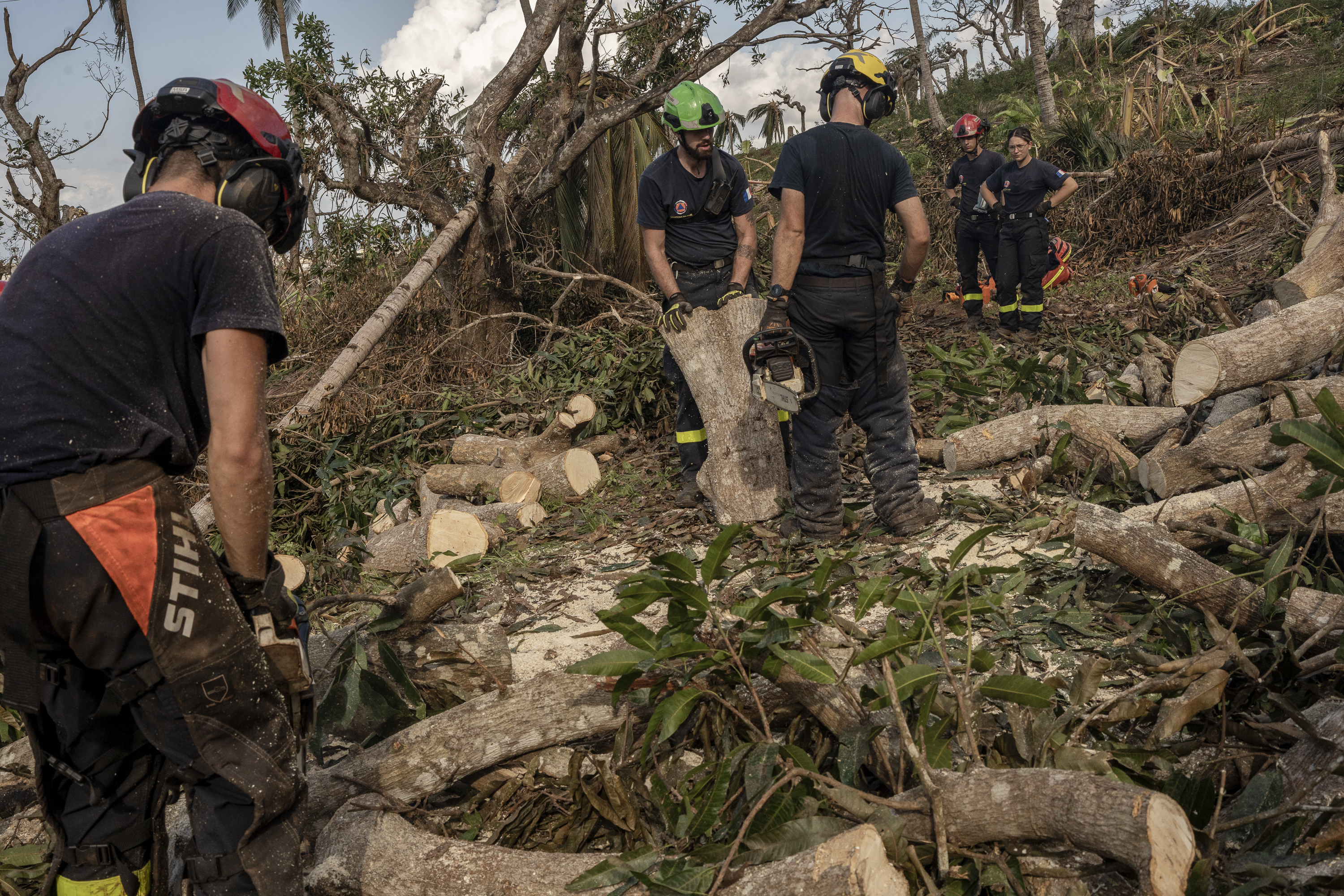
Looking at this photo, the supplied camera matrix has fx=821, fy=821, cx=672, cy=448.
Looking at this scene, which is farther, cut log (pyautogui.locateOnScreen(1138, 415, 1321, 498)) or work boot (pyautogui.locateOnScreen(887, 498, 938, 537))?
work boot (pyautogui.locateOnScreen(887, 498, 938, 537))

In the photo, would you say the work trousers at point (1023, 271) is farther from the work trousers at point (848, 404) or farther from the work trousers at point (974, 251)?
the work trousers at point (848, 404)

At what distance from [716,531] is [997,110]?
17.1m

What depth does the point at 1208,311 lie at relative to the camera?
6613 mm

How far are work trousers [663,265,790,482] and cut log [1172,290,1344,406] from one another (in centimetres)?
210

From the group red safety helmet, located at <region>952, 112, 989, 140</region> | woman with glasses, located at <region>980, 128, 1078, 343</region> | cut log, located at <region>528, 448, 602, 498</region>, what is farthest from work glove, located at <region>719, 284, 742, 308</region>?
red safety helmet, located at <region>952, 112, 989, 140</region>

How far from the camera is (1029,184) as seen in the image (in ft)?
26.5

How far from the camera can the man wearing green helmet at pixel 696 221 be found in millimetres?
4875

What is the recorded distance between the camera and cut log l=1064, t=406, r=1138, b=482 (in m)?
4.22

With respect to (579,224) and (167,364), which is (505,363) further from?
(167,364)

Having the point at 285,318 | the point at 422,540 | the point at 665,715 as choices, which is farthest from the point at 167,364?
the point at 285,318

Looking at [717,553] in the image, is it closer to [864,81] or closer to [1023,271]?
[864,81]

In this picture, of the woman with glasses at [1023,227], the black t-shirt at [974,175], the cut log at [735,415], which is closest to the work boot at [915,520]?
the cut log at [735,415]

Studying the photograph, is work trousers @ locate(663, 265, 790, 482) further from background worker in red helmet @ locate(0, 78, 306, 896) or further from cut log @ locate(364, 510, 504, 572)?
background worker in red helmet @ locate(0, 78, 306, 896)

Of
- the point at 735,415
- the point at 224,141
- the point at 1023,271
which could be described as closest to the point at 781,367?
the point at 735,415
